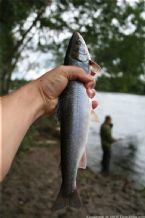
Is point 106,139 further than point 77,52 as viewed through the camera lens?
Yes

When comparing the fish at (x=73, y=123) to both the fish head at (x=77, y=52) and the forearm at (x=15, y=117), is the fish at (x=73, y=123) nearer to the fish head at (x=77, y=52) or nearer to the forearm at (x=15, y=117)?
the fish head at (x=77, y=52)

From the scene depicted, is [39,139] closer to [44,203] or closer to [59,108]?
[44,203]

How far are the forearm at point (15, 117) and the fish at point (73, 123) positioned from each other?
344mm

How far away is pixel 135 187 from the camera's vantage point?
587 inches

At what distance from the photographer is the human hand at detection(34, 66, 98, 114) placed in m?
2.81

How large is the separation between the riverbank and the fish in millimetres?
6556

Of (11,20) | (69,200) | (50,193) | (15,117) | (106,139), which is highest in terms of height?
(11,20)

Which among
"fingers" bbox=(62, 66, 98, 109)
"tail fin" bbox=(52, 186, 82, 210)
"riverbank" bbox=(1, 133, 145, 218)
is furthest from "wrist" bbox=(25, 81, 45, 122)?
"riverbank" bbox=(1, 133, 145, 218)

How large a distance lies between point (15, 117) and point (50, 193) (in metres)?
9.11

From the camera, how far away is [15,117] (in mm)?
2957

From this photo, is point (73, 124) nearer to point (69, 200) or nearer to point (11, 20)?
point (69, 200)

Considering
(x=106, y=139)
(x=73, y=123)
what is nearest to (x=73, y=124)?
(x=73, y=123)

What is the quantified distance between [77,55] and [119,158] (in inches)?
748

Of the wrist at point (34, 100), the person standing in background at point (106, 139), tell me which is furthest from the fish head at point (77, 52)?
the person standing in background at point (106, 139)
